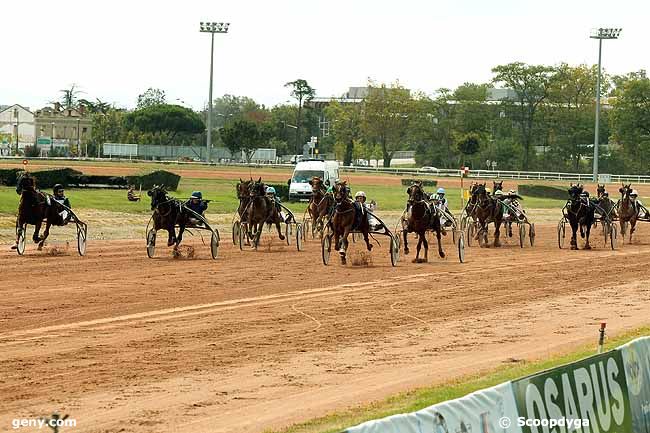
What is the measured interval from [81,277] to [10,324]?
568cm

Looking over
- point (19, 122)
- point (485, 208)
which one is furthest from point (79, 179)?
point (19, 122)

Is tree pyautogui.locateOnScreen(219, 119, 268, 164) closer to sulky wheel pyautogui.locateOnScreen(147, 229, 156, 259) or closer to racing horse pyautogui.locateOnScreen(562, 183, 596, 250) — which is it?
racing horse pyautogui.locateOnScreen(562, 183, 596, 250)

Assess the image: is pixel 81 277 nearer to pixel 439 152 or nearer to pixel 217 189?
pixel 217 189

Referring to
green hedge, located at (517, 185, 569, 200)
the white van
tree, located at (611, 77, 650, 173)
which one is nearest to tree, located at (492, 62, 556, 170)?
tree, located at (611, 77, 650, 173)

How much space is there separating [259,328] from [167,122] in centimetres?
10610

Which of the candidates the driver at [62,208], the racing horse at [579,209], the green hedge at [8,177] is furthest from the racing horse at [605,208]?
the green hedge at [8,177]

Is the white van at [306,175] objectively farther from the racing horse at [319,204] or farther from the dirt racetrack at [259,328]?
the dirt racetrack at [259,328]

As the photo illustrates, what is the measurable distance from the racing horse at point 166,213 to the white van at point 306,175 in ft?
77.5

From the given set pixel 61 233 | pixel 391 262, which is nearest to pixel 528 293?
pixel 391 262

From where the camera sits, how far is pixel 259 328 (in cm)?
1400

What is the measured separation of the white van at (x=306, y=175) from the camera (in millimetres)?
48438

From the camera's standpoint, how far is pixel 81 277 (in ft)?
63.3

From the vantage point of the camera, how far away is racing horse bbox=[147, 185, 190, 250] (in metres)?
23.6

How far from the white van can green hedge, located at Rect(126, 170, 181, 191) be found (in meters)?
4.53
